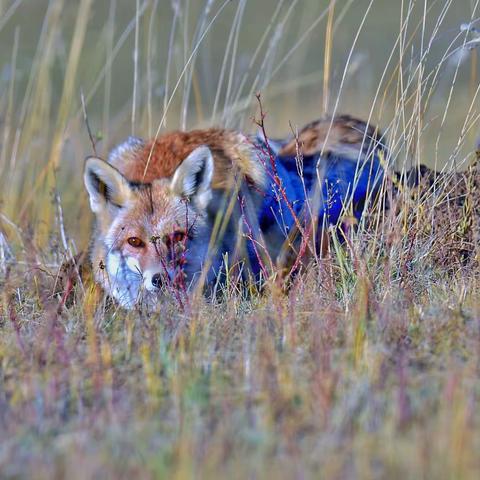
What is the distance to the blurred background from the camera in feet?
20.2

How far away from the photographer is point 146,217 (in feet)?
21.0

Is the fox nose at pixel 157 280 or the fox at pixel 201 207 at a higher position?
the fox at pixel 201 207

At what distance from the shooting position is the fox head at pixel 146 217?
6.21 meters

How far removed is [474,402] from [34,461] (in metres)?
1.59

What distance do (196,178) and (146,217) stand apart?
41 centimetres

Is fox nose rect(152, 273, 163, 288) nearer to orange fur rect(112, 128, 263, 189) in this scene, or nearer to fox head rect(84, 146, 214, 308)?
fox head rect(84, 146, 214, 308)

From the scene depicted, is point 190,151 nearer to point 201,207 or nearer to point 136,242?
point 201,207

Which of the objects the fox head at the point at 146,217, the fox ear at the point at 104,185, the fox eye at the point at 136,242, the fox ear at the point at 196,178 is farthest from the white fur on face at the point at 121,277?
the fox ear at the point at 196,178

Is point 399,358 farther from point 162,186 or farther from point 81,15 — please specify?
point 81,15

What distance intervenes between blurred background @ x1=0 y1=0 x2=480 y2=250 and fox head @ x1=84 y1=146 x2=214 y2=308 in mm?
419

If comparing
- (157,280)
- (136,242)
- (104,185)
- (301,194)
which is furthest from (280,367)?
(301,194)

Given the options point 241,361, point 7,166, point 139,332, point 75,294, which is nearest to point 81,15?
point 7,166

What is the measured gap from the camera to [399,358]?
4082mm

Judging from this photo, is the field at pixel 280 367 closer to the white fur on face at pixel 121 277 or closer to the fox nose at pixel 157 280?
the white fur on face at pixel 121 277
